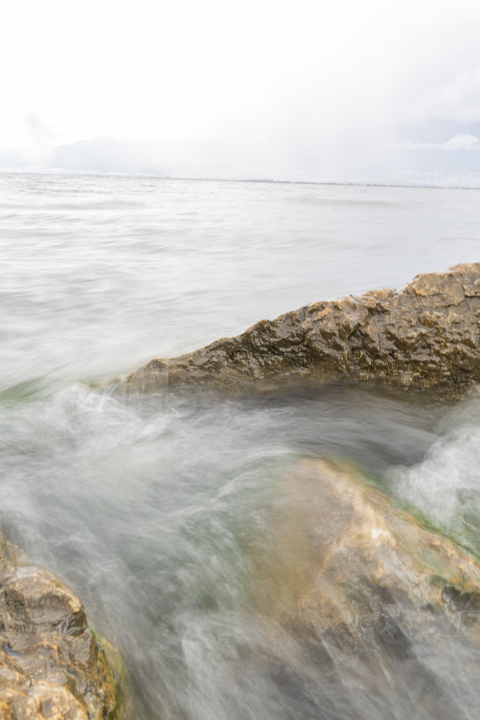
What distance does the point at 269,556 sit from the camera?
2.65m

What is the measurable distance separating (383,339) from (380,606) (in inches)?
92.3

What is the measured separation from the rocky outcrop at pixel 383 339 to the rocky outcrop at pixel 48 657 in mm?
2563

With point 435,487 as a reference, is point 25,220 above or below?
above

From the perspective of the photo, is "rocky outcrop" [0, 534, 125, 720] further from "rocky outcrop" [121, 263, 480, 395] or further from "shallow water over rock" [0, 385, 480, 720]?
"rocky outcrop" [121, 263, 480, 395]

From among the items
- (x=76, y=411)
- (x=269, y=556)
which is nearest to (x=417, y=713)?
(x=269, y=556)

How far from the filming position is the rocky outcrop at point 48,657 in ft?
5.08

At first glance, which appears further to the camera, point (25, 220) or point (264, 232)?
point (25, 220)

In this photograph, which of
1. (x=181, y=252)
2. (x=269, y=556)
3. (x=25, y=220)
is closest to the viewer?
(x=269, y=556)

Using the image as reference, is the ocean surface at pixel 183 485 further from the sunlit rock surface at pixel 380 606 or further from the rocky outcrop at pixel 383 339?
the rocky outcrop at pixel 383 339

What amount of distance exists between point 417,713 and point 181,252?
13.4 m

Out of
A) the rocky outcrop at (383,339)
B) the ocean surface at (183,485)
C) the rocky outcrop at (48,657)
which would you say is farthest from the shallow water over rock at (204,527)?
the rocky outcrop at (48,657)

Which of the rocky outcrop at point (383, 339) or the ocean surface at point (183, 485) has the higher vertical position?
the rocky outcrop at point (383, 339)

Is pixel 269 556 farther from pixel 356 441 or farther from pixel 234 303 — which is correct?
pixel 234 303

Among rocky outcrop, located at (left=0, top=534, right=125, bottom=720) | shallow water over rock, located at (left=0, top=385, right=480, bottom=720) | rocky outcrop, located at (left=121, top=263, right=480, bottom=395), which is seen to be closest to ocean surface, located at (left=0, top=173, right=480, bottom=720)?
shallow water over rock, located at (left=0, top=385, right=480, bottom=720)
